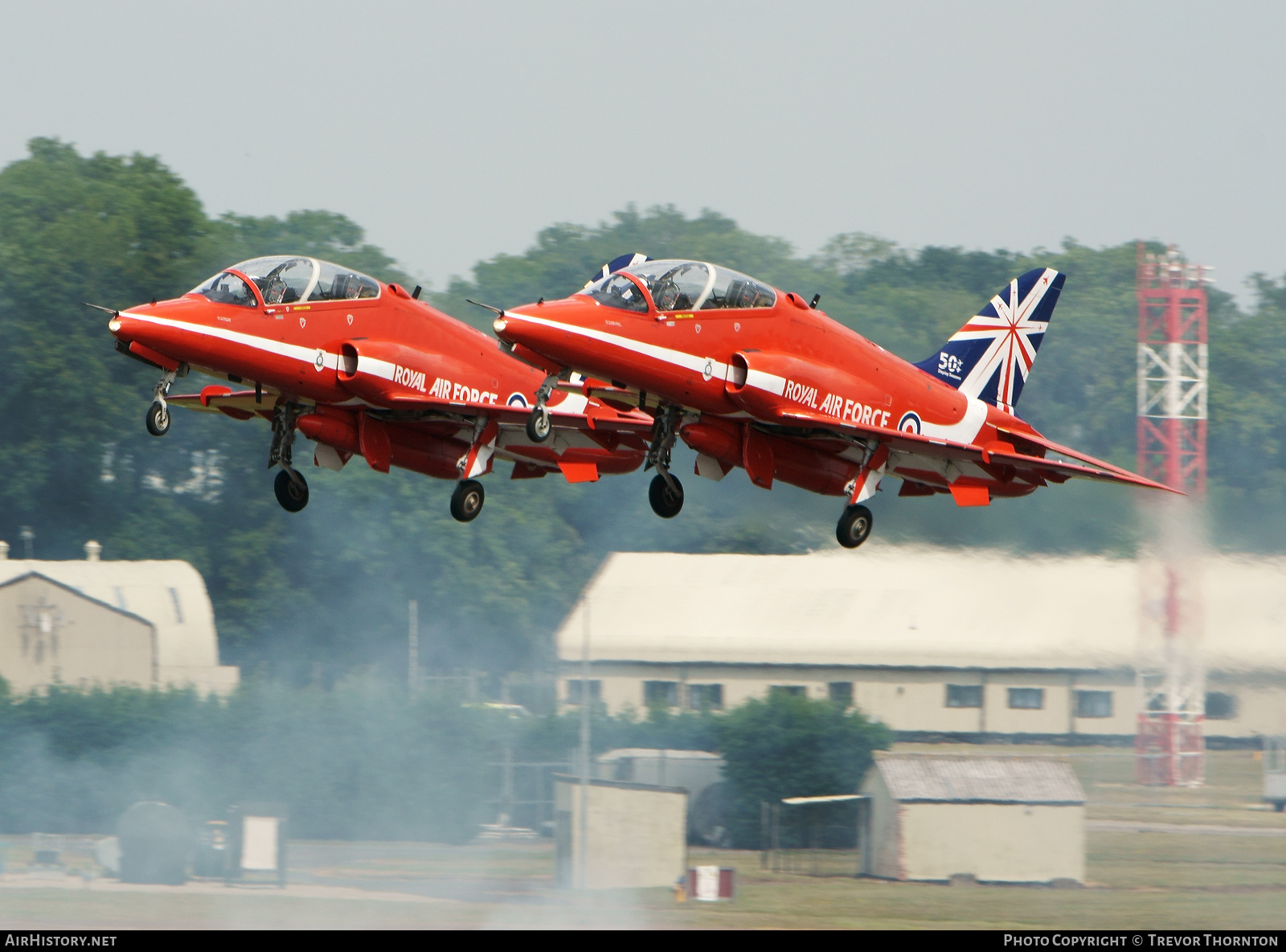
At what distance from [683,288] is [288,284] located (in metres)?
6.57

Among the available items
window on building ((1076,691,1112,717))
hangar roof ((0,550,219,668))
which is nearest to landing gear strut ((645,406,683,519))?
window on building ((1076,691,1112,717))

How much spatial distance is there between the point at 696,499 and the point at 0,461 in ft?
88.4

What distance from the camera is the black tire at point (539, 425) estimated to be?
26.7 meters

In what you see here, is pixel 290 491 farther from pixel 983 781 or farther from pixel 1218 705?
pixel 1218 705

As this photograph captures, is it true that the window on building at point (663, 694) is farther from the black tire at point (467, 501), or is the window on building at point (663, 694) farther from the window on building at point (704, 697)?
the black tire at point (467, 501)

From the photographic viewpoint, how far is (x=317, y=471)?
61906 millimetres

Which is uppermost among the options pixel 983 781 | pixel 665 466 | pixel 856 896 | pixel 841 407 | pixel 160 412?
pixel 841 407

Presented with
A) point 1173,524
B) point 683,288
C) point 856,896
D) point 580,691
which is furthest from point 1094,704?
point 683,288

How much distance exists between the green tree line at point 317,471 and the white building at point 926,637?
209cm

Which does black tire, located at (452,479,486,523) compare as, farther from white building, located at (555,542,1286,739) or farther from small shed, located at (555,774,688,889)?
small shed, located at (555,774,688,889)

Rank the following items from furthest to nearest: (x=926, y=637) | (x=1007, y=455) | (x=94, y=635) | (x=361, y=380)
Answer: (x=94, y=635) < (x=926, y=637) < (x=1007, y=455) < (x=361, y=380)

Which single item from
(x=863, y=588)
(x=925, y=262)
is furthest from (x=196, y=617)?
(x=925, y=262)

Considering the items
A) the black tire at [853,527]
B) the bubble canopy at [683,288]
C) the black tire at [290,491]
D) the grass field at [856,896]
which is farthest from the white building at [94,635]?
the bubble canopy at [683,288]

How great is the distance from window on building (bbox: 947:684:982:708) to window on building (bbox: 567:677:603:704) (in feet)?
28.5
